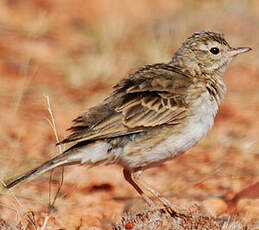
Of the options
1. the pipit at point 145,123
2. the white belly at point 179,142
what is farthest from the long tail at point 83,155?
the white belly at point 179,142

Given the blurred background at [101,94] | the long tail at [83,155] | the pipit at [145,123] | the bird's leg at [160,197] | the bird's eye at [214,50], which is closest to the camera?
the long tail at [83,155]

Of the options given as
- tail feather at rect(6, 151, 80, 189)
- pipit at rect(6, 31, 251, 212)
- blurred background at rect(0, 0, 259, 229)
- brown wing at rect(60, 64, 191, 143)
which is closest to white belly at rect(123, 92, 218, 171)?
pipit at rect(6, 31, 251, 212)

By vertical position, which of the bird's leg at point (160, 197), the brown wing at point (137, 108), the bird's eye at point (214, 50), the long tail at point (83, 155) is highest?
the bird's eye at point (214, 50)

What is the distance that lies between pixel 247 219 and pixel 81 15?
1051 centimetres

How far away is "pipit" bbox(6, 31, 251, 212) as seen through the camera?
4.86 m

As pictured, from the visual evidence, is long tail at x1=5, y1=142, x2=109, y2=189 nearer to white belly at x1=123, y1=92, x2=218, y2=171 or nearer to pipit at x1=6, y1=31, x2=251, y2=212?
pipit at x1=6, y1=31, x2=251, y2=212

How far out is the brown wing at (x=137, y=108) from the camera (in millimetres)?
4863

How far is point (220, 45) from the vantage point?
5727 millimetres

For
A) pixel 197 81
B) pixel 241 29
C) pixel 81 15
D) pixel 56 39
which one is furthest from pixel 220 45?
pixel 81 15

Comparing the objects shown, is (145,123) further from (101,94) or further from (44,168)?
(101,94)

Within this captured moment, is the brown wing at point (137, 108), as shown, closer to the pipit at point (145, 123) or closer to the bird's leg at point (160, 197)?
the pipit at point (145, 123)

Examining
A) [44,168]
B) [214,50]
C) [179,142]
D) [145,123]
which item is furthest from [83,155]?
[214,50]

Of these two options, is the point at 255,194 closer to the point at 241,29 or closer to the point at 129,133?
the point at 129,133

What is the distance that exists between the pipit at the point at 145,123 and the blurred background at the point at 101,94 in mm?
581
